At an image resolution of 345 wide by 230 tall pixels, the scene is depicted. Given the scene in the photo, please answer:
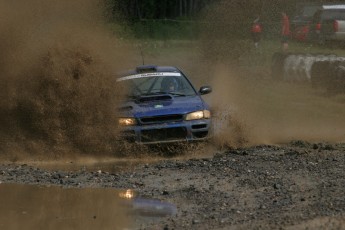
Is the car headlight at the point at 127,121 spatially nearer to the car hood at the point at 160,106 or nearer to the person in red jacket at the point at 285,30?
the car hood at the point at 160,106

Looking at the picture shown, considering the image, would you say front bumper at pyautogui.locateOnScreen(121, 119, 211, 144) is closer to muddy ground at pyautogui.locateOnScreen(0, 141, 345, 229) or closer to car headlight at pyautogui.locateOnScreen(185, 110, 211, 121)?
car headlight at pyautogui.locateOnScreen(185, 110, 211, 121)

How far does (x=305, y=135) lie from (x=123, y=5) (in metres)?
28.5

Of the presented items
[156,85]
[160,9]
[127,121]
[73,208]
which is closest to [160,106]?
[127,121]

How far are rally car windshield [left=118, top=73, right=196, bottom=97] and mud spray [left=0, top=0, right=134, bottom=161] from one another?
383 millimetres

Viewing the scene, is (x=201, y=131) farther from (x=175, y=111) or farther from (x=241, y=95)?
(x=241, y=95)

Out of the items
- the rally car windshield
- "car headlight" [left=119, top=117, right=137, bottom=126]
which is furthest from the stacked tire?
"car headlight" [left=119, top=117, right=137, bottom=126]

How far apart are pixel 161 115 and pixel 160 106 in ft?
0.96

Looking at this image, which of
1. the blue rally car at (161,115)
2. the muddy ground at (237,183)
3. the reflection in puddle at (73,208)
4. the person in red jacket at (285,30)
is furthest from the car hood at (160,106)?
the person in red jacket at (285,30)

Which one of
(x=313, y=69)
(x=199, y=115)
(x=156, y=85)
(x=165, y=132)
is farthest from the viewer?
(x=313, y=69)

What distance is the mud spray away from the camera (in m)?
16.6

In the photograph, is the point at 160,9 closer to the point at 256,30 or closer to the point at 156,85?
the point at 256,30

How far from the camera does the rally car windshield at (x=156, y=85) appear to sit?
1762cm

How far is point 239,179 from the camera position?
1363cm

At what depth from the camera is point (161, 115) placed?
16594 mm
